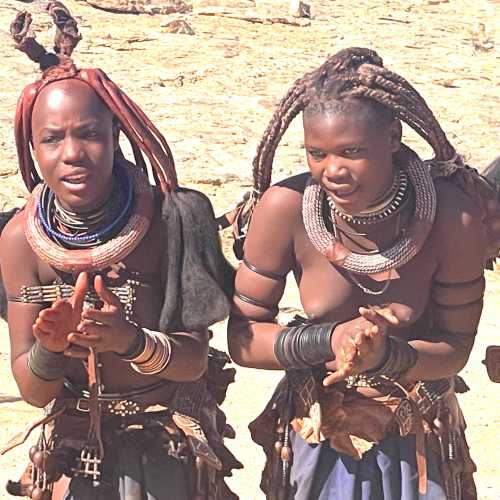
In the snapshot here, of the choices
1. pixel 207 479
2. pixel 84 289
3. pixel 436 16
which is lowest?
pixel 436 16

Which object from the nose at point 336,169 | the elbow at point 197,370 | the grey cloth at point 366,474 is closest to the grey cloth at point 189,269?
the elbow at point 197,370

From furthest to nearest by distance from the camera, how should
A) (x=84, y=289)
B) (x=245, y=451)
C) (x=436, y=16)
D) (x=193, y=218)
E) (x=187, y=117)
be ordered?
(x=436, y=16)
(x=187, y=117)
(x=245, y=451)
(x=193, y=218)
(x=84, y=289)

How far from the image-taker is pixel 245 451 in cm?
562

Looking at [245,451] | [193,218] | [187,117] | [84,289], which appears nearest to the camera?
[84,289]

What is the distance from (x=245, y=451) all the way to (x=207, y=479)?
2.25 meters

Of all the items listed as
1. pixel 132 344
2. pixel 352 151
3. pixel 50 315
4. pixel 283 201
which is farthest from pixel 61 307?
pixel 352 151

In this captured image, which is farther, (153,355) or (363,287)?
(363,287)

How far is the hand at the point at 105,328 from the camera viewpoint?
2906mm

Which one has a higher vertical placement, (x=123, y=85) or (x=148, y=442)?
(x=148, y=442)

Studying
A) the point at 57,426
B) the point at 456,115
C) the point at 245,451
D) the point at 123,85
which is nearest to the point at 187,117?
the point at 123,85

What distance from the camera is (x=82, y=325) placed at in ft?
9.51

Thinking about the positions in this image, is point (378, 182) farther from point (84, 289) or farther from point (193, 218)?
point (84, 289)

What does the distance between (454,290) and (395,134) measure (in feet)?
1.67

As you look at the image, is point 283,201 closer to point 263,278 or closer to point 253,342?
point 263,278
